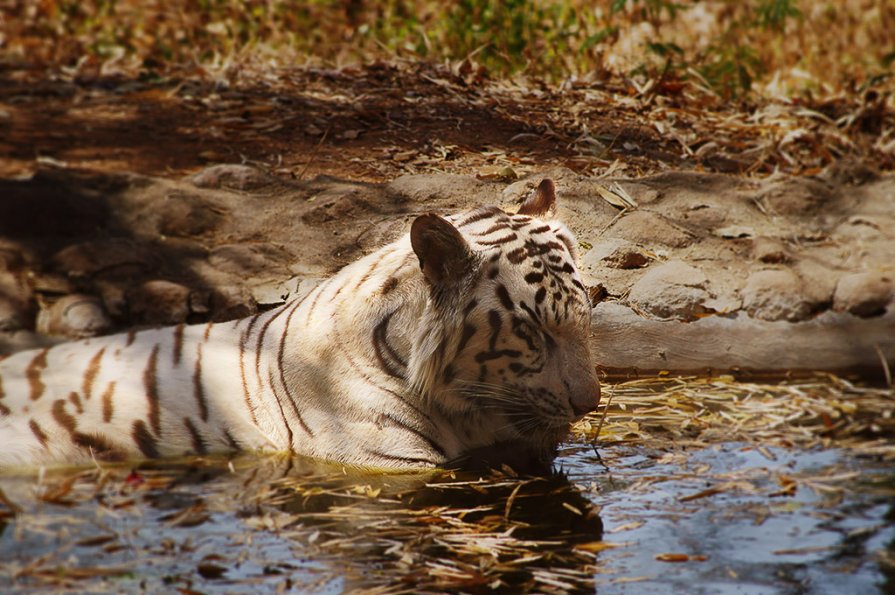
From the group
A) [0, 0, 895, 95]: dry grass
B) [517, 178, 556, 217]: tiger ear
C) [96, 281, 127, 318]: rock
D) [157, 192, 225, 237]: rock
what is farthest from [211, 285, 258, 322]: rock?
[0, 0, 895, 95]: dry grass

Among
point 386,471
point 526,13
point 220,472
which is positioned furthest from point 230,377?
point 526,13

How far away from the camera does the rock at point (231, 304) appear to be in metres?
4.46

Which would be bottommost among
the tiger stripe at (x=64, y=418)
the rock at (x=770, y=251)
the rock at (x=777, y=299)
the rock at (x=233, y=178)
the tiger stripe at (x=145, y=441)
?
the tiger stripe at (x=145, y=441)

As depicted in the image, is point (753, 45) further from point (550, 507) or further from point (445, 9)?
point (550, 507)

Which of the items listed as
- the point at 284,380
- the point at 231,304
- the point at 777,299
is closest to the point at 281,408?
the point at 284,380

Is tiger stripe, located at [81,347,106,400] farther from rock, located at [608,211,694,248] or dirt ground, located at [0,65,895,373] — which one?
rock, located at [608,211,694,248]

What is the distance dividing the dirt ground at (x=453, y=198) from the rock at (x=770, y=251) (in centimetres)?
1

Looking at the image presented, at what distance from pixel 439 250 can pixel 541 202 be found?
55cm

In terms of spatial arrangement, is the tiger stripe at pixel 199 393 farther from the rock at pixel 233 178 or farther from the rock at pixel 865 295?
the rock at pixel 865 295

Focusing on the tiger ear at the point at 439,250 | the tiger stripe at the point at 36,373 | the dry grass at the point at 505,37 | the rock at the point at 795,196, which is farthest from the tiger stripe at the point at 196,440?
the dry grass at the point at 505,37

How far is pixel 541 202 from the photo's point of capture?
11.2ft

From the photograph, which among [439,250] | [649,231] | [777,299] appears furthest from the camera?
[649,231]

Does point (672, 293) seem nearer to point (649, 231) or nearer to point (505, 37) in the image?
point (649, 231)

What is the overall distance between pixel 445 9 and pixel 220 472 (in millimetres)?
5284
